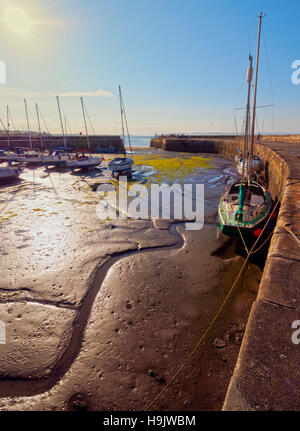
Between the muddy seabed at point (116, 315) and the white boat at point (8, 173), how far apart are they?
14.4m

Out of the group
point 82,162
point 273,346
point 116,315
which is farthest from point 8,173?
point 273,346

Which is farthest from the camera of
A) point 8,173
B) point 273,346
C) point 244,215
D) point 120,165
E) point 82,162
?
point 82,162

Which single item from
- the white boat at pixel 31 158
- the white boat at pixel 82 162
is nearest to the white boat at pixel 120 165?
the white boat at pixel 82 162

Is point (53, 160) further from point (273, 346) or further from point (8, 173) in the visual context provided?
point (273, 346)

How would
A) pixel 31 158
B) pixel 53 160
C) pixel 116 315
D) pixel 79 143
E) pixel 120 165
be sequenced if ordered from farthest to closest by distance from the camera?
1. pixel 79 143
2. pixel 31 158
3. pixel 53 160
4. pixel 120 165
5. pixel 116 315

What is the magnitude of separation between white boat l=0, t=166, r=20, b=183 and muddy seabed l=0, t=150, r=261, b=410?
566 inches

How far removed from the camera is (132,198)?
15.9 m

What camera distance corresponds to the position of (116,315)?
545cm

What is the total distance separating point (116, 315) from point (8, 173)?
23.0 meters

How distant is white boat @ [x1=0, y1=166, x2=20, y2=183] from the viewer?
2154 centimetres

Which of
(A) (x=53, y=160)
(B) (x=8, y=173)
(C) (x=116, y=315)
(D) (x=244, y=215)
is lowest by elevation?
(C) (x=116, y=315)

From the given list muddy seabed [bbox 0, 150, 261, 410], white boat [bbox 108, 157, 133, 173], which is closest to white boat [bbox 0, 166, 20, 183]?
white boat [bbox 108, 157, 133, 173]

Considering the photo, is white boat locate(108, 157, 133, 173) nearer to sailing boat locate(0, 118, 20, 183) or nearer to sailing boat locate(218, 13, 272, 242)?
sailing boat locate(0, 118, 20, 183)
